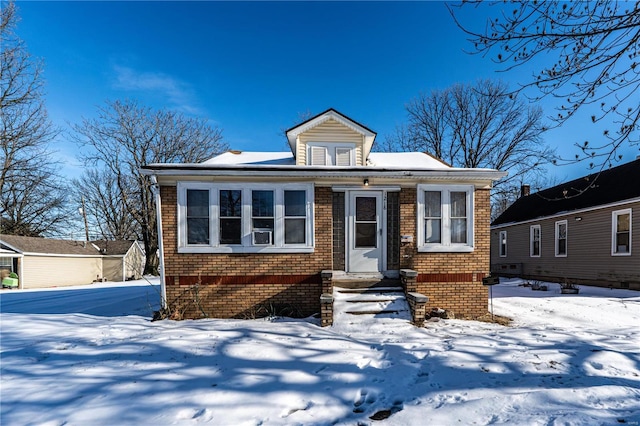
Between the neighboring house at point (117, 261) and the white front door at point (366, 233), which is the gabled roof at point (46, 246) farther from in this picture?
the white front door at point (366, 233)

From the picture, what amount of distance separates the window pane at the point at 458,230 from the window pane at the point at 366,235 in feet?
6.39

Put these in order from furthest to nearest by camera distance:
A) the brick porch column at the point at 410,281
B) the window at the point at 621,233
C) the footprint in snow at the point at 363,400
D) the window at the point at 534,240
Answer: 1. the window at the point at 534,240
2. the window at the point at 621,233
3. the brick porch column at the point at 410,281
4. the footprint in snow at the point at 363,400

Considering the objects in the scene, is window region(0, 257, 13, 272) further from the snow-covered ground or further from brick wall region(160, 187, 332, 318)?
brick wall region(160, 187, 332, 318)

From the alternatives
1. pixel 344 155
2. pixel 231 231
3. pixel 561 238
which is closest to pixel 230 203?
pixel 231 231

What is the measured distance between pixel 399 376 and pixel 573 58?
477 cm

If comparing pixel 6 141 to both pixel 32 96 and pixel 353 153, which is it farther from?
pixel 353 153

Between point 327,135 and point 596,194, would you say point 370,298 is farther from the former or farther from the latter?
point 596,194

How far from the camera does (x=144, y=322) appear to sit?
623 centimetres

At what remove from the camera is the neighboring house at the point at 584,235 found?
440 inches

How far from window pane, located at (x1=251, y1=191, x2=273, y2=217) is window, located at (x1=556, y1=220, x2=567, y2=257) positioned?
1519cm

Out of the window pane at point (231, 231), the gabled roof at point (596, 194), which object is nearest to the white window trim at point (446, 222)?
the gabled roof at point (596, 194)

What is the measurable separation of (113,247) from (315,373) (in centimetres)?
2695

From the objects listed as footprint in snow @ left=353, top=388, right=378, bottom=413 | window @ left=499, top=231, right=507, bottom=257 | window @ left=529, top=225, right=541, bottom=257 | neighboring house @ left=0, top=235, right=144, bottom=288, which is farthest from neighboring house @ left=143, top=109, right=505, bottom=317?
neighboring house @ left=0, top=235, right=144, bottom=288

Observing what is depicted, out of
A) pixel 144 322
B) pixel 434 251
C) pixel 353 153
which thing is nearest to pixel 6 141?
pixel 144 322
